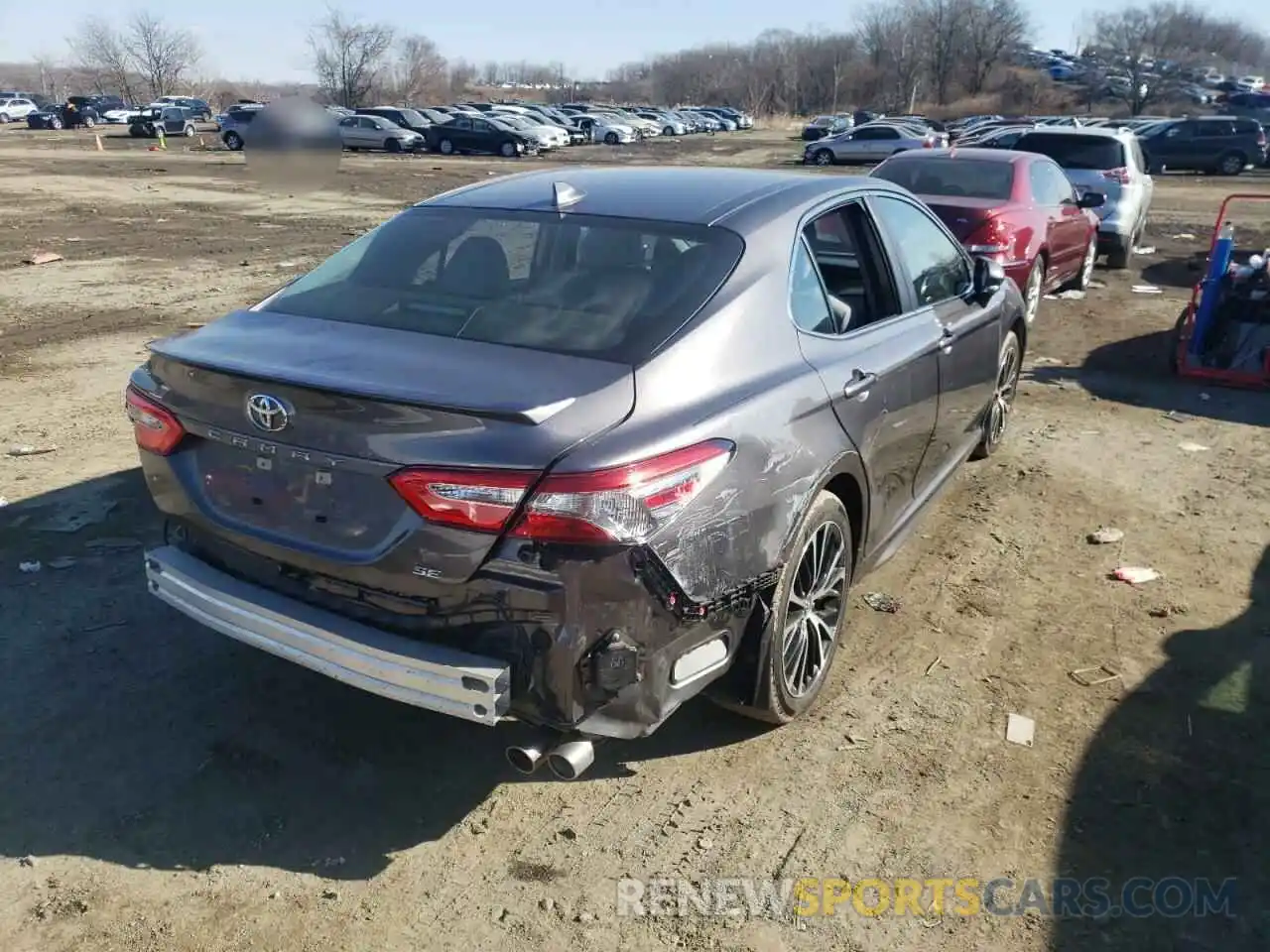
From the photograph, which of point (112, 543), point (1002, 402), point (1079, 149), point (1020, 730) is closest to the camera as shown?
point (1020, 730)

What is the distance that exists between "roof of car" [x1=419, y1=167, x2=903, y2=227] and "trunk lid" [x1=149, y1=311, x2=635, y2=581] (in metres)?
0.91

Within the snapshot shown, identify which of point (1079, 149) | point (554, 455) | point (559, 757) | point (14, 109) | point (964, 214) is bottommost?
point (559, 757)

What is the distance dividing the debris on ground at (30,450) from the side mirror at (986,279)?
17.1 feet

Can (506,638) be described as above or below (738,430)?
below

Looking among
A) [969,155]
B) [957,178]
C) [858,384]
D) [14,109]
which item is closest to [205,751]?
[858,384]

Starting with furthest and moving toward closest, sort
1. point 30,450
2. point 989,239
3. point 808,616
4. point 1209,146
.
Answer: point 1209,146
point 989,239
point 30,450
point 808,616

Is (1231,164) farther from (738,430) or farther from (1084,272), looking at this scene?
(738,430)

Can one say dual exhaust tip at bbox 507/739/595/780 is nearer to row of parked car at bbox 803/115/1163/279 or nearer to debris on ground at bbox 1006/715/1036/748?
debris on ground at bbox 1006/715/1036/748

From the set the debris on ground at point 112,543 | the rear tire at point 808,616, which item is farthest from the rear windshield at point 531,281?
the debris on ground at point 112,543

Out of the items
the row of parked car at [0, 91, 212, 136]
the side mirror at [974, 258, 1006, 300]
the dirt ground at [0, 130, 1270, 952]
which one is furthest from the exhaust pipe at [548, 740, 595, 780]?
the row of parked car at [0, 91, 212, 136]

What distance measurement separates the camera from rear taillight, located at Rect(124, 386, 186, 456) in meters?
3.05

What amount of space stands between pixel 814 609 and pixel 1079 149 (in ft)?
40.5

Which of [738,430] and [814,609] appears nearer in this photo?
[738,430]

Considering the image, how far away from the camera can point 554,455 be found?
2.46 m
